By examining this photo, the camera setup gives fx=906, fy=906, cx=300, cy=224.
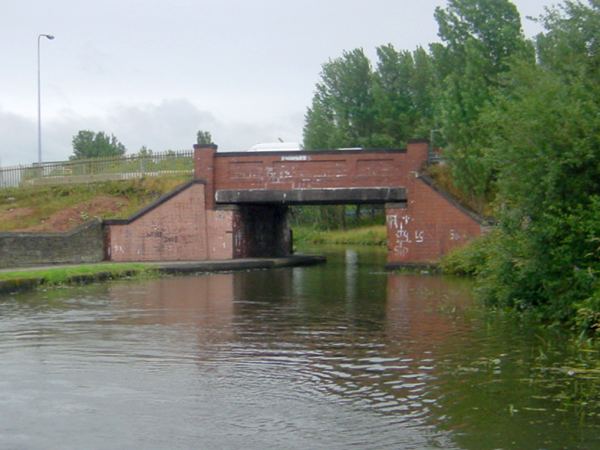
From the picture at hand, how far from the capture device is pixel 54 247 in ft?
122

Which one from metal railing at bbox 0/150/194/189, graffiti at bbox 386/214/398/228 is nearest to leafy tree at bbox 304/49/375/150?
metal railing at bbox 0/150/194/189

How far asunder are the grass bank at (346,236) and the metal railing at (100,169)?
28.0m

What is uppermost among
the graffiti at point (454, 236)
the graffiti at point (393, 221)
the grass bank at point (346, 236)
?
the graffiti at point (393, 221)

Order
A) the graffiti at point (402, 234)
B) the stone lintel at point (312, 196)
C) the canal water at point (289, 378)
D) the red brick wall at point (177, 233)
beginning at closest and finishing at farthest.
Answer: the canal water at point (289, 378), the graffiti at point (402, 234), the stone lintel at point (312, 196), the red brick wall at point (177, 233)

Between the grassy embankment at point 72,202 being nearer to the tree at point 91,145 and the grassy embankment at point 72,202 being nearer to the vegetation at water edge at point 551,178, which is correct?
the vegetation at water edge at point 551,178

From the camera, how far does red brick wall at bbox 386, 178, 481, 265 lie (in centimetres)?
3631

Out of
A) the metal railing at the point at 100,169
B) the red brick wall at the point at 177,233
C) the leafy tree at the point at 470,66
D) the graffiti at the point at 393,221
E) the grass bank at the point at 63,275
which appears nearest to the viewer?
the grass bank at the point at 63,275

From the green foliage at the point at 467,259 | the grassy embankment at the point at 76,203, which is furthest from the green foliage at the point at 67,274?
the green foliage at the point at 467,259

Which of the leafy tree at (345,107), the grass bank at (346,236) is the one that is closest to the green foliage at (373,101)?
the leafy tree at (345,107)

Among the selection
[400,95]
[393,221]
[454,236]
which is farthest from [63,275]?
[400,95]

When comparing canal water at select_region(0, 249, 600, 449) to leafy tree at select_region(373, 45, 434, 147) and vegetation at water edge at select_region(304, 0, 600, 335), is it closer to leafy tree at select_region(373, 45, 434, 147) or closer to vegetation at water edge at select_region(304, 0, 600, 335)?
vegetation at water edge at select_region(304, 0, 600, 335)

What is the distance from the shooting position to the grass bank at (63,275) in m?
25.7

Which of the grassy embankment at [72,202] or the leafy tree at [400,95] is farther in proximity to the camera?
the leafy tree at [400,95]

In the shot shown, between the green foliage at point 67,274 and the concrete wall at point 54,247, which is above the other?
the concrete wall at point 54,247
